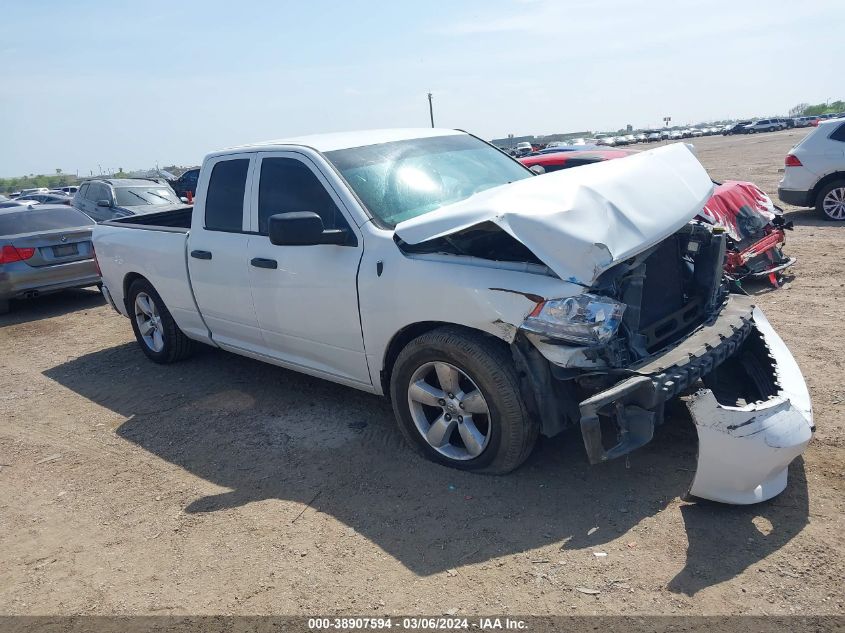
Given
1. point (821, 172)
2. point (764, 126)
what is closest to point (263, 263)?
point (821, 172)

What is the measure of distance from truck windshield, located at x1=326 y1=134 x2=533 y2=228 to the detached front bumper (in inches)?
71.1

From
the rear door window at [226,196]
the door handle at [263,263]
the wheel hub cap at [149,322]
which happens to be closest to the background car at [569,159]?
the rear door window at [226,196]

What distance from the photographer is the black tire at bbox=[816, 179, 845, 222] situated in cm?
1078

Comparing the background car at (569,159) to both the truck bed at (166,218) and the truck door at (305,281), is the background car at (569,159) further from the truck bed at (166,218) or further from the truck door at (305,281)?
the truck door at (305,281)

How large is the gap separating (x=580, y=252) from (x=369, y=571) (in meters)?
1.86

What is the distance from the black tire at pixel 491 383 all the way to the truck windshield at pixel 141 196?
12.7 m

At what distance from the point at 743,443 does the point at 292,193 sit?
3240 mm

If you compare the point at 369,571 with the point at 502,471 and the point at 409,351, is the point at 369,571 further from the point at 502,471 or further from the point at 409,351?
the point at 409,351

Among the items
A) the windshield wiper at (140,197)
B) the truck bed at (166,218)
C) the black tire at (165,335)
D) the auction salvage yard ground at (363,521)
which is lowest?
the auction salvage yard ground at (363,521)

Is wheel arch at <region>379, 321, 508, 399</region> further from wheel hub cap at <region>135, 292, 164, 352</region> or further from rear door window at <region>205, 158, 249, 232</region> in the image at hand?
wheel hub cap at <region>135, 292, 164, 352</region>

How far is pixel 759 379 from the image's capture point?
3953mm

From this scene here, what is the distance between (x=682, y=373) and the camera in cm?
338

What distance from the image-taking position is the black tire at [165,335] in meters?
6.34

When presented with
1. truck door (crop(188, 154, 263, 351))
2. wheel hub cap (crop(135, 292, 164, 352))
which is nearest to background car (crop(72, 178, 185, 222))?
wheel hub cap (crop(135, 292, 164, 352))
